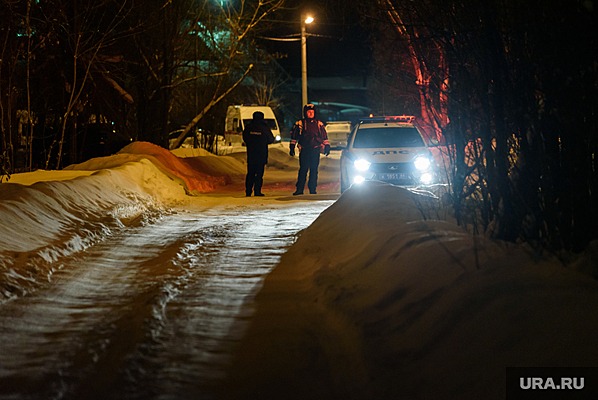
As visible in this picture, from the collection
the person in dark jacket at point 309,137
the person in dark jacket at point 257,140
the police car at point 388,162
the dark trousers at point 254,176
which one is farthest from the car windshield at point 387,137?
the dark trousers at point 254,176

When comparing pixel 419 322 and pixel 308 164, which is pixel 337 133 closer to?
pixel 308 164

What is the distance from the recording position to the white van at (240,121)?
41.7m

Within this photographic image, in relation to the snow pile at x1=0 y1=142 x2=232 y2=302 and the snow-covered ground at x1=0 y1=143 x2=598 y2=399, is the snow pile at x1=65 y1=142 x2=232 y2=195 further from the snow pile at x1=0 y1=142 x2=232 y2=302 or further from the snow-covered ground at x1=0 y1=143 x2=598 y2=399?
the snow-covered ground at x1=0 y1=143 x2=598 y2=399

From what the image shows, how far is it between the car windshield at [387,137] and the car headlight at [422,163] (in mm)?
656

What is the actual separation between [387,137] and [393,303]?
10.7 metres

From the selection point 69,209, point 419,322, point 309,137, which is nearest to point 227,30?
point 309,137

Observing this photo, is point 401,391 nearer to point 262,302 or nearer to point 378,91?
point 262,302

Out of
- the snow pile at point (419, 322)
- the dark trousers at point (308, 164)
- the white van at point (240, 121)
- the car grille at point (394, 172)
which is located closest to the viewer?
the snow pile at point (419, 322)

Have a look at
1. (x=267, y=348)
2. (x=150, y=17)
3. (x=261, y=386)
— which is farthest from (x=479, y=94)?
(x=150, y=17)

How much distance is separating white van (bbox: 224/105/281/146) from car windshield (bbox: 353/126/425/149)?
24.4m

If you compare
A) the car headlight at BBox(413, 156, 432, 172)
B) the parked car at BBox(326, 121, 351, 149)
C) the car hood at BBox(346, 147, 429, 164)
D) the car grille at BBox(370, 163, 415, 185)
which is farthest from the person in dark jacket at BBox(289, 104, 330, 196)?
the parked car at BBox(326, 121, 351, 149)

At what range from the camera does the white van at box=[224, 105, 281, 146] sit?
41656 millimetres

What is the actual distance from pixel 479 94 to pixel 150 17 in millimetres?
17770

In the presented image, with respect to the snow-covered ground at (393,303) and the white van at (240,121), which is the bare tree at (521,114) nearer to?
the snow-covered ground at (393,303)
